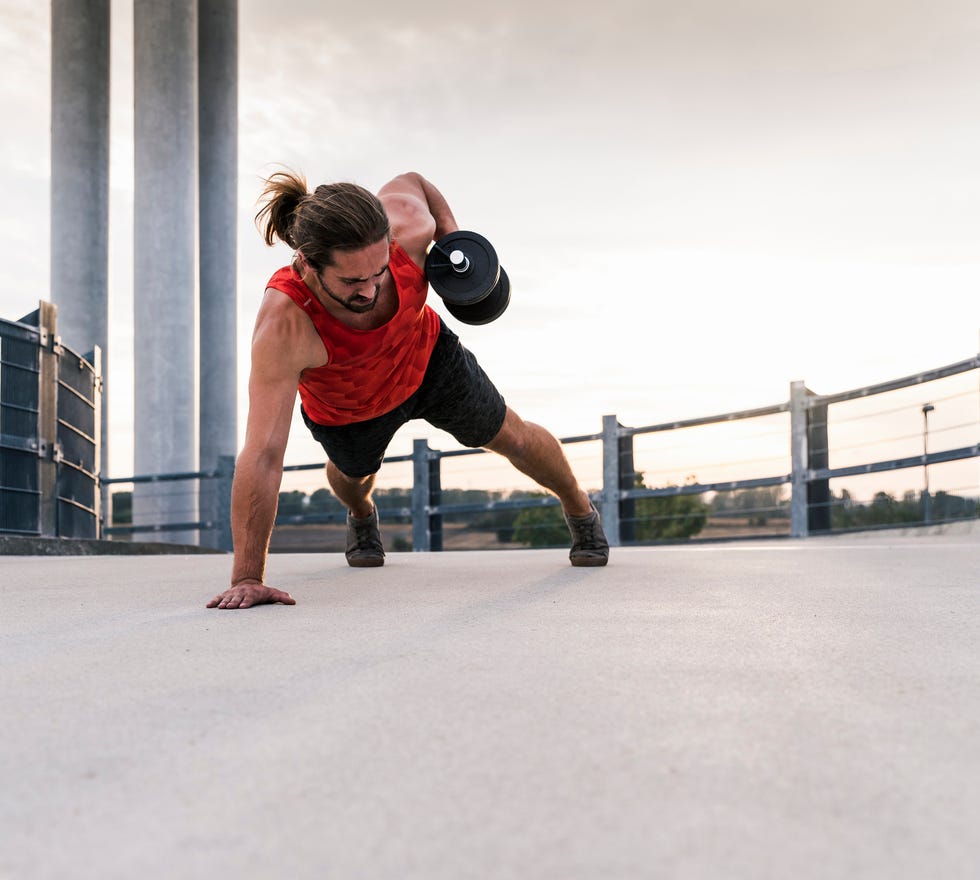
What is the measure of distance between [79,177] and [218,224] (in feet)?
6.40

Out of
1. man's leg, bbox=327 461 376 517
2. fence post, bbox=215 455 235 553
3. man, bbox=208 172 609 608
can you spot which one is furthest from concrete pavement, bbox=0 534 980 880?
fence post, bbox=215 455 235 553

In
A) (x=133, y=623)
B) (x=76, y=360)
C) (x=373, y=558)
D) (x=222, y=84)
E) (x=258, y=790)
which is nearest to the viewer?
(x=258, y=790)

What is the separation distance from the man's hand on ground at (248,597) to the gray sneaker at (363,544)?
4.21 feet

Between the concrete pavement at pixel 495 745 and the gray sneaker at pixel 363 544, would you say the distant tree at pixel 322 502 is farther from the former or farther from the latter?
the concrete pavement at pixel 495 745

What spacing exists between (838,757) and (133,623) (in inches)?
54.5

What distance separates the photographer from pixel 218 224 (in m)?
13.9

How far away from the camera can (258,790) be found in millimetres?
838

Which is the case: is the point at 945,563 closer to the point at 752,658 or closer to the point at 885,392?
the point at 752,658

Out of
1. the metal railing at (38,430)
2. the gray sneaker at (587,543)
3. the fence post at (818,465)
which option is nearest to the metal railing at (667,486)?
the fence post at (818,465)

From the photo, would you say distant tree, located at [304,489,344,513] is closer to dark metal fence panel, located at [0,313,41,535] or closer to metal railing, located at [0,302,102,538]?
metal railing, located at [0,302,102,538]

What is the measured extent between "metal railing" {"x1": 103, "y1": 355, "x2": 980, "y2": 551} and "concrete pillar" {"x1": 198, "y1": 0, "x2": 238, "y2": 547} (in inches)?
167

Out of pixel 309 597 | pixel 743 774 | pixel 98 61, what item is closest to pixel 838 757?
pixel 743 774

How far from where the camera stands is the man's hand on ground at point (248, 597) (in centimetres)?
207

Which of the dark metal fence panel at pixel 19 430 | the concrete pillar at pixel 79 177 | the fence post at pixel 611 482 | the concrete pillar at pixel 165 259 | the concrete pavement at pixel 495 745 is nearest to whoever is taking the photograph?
the concrete pavement at pixel 495 745
